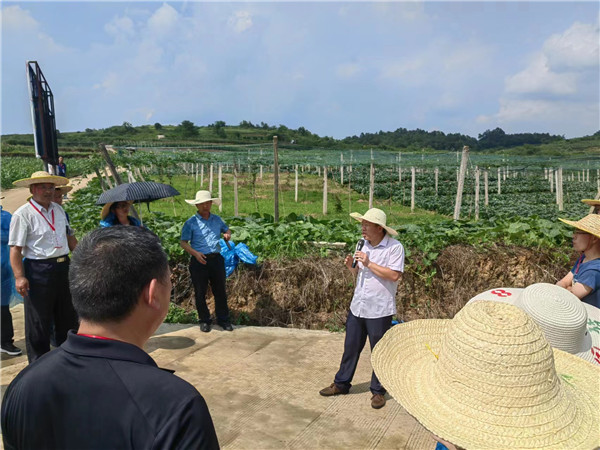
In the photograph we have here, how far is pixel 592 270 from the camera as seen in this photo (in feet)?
10.6

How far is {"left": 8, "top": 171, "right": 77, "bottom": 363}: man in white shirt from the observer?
390 centimetres

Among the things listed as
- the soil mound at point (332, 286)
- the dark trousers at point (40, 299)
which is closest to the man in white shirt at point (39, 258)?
the dark trousers at point (40, 299)

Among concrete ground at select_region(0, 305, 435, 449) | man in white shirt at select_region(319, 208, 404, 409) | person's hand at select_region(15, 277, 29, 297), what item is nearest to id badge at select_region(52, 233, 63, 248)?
person's hand at select_region(15, 277, 29, 297)

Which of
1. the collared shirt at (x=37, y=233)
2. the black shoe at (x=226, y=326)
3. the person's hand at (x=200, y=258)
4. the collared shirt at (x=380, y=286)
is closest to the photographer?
the collared shirt at (x=380, y=286)

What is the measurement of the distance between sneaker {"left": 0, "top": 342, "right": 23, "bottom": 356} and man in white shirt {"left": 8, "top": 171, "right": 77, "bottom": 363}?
1.07m

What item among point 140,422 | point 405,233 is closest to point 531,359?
point 140,422

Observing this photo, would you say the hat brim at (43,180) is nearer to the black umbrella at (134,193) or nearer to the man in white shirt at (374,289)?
the black umbrella at (134,193)

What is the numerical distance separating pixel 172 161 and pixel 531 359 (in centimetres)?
1376

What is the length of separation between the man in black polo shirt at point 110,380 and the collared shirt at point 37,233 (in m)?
3.09

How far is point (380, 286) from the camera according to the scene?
3.81m

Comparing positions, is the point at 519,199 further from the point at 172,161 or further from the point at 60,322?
the point at 60,322

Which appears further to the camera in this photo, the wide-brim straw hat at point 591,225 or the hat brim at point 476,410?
the wide-brim straw hat at point 591,225

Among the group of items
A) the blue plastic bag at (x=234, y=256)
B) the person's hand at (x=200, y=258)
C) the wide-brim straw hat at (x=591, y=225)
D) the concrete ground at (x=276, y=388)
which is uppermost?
the wide-brim straw hat at (x=591, y=225)

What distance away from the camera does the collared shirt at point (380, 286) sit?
3781mm
